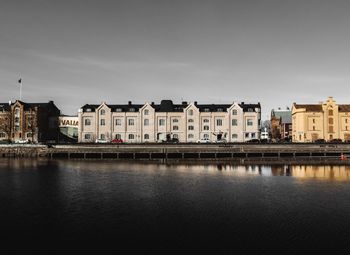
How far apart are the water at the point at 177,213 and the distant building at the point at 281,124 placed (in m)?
104

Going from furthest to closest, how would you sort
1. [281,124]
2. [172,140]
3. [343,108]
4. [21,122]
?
1. [281,124]
2. [21,122]
3. [343,108]
4. [172,140]

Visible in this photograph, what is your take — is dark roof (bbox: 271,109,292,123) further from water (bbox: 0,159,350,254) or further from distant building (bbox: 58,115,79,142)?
water (bbox: 0,159,350,254)

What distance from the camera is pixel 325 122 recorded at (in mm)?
121875

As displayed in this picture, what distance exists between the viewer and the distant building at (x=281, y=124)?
504 feet

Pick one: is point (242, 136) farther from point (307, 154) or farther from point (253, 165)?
point (253, 165)

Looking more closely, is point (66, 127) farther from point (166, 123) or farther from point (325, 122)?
point (325, 122)

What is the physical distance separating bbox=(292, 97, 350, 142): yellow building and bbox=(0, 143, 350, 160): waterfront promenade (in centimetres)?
3236

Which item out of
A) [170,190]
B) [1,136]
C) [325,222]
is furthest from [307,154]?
[1,136]

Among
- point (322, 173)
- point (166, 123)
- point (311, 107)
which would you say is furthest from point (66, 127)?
point (322, 173)

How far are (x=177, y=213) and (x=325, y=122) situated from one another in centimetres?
10546

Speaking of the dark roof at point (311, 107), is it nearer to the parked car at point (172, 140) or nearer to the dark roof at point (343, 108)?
the dark roof at point (343, 108)

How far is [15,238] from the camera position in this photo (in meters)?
24.0

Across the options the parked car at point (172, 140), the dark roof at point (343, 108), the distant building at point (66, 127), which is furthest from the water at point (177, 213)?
the distant building at point (66, 127)

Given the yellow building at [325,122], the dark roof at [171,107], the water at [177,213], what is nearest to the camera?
the water at [177,213]
